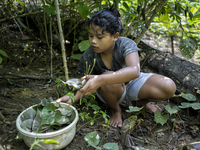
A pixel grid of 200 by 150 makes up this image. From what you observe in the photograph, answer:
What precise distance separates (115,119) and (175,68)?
1.00 metres

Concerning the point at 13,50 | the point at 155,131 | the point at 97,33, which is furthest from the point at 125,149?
the point at 13,50

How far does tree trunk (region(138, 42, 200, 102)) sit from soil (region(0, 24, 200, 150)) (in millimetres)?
253

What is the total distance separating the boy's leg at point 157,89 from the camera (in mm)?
1410

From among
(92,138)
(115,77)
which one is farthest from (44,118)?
(115,77)

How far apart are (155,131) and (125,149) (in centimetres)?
38

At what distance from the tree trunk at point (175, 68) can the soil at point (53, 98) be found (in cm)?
25

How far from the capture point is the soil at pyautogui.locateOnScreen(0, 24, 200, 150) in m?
1.27

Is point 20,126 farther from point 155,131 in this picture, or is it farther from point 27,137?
point 155,131

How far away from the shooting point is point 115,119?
151 cm

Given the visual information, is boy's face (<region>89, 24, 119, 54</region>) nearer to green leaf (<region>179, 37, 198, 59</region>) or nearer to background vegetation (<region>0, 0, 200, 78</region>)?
background vegetation (<region>0, 0, 200, 78</region>)

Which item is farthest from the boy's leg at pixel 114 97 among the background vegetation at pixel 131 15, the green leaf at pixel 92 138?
the background vegetation at pixel 131 15

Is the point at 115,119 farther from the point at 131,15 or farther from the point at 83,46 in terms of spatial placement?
the point at 131,15

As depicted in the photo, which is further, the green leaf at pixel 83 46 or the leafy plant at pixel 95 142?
the green leaf at pixel 83 46

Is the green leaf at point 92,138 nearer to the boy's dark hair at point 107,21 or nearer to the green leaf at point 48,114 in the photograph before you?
the green leaf at point 48,114
